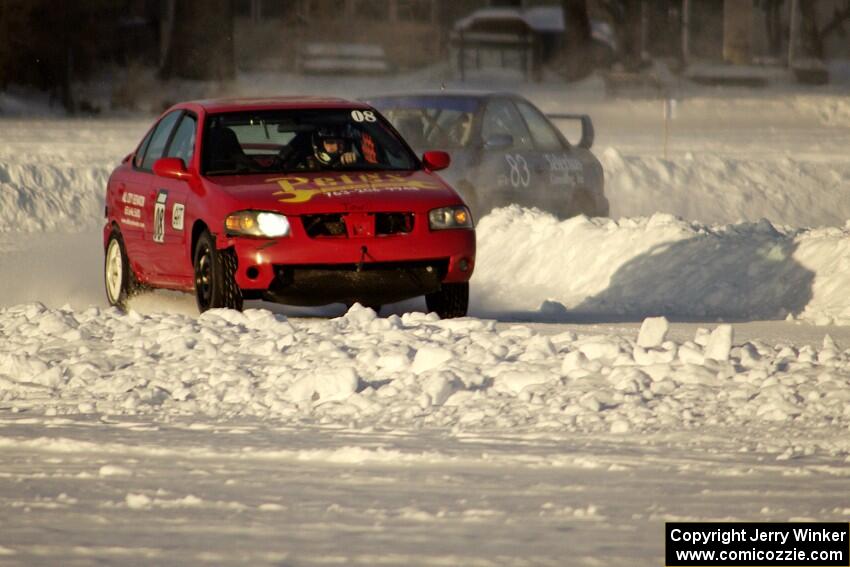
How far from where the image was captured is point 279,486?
6621 millimetres

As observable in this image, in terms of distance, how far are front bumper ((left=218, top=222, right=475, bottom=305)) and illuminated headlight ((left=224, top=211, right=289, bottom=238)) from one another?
37 mm

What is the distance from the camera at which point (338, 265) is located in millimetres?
10758

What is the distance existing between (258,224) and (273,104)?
1400 millimetres

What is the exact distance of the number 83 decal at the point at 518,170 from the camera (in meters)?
15.8

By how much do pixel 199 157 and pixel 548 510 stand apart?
5.74 meters

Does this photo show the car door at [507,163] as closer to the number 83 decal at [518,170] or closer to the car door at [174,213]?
the number 83 decal at [518,170]

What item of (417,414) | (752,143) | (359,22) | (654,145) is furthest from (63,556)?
(359,22)

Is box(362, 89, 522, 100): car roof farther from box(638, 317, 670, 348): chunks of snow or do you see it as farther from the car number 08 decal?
box(638, 317, 670, 348): chunks of snow

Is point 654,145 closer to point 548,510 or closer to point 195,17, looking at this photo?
point 195,17

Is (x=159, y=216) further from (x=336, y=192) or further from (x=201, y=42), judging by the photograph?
(x=201, y=42)

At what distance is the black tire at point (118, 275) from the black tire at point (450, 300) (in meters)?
2.17

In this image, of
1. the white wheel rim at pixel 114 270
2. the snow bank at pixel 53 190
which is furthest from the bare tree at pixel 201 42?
the white wheel rim at pixel 114 270

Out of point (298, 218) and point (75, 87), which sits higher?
point (298, 218)

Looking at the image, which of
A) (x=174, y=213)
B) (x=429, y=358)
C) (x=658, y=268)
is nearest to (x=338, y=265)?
(x=174, y=213)
